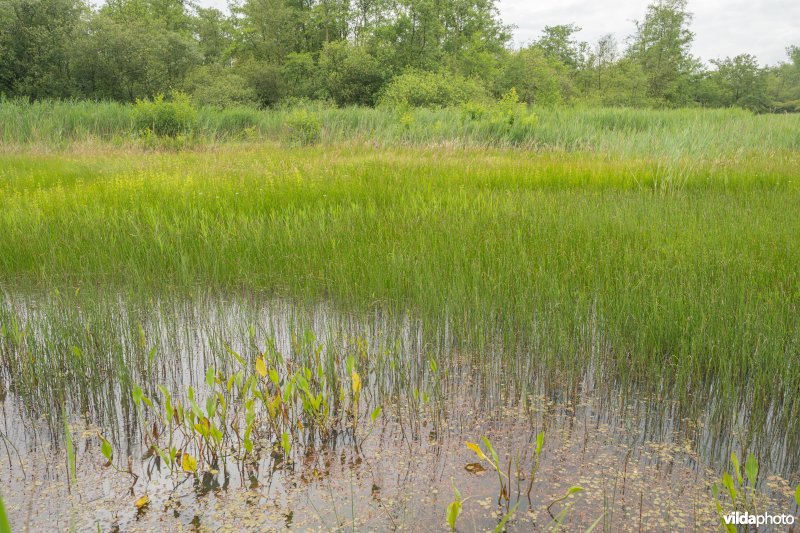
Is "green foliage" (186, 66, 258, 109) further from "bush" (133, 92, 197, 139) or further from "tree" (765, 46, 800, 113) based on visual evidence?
"tree" (765, 46, 800, 113)

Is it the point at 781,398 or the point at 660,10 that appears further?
the point at 660,10

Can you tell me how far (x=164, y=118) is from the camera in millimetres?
16359

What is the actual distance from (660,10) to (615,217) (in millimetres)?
47231

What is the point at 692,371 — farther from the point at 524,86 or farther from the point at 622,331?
the point at 524,86

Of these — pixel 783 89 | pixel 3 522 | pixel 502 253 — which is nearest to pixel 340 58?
pixel 502 253

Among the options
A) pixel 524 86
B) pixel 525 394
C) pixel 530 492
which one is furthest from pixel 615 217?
pixel 524 86

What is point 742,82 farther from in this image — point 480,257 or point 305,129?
point 480,257

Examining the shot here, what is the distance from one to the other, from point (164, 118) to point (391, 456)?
16.0 meters

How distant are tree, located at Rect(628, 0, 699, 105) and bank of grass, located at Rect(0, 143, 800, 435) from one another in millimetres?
40780

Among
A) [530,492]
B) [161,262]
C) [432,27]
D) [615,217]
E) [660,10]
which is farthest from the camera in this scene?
[660,10]

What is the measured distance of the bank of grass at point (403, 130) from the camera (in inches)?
513

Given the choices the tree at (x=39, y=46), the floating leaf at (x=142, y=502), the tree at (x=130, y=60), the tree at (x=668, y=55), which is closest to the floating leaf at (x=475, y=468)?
Result: the floating leaf at (x=142, y=502)

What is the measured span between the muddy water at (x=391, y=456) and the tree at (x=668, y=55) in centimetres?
4664

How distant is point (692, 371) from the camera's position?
3.02 m
